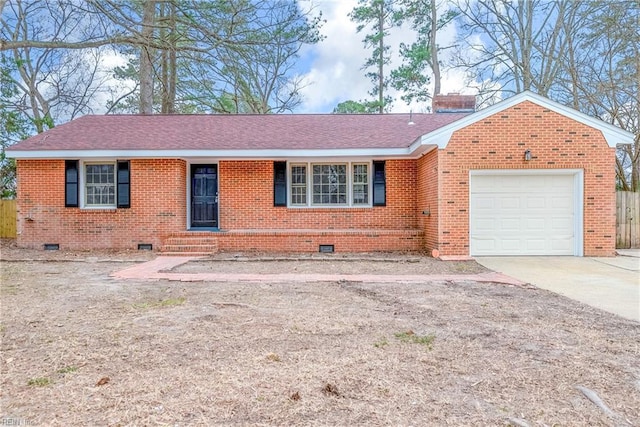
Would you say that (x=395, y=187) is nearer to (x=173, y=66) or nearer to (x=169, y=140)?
(x=169, y=140)

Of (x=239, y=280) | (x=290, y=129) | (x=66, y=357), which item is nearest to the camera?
(x=66, y=357)

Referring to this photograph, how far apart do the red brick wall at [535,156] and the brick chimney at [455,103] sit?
5.69m

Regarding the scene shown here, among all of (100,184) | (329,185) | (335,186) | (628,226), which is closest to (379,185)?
(335,186)

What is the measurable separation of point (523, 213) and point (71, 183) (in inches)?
475

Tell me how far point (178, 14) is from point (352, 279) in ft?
25.2

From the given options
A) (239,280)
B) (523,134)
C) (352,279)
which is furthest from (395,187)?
(239,280)

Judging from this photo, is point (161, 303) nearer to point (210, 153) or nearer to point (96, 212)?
point (210, 153)

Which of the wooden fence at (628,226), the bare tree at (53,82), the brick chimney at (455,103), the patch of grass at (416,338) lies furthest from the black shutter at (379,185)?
the bare tree at (53,82)

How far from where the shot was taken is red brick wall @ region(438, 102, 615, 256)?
940 cm

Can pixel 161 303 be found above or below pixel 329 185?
below

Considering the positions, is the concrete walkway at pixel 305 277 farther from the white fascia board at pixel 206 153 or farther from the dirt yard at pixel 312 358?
the white fascia board at pixel 206 153

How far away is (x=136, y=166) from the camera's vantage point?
1126cm

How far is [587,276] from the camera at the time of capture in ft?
23.5

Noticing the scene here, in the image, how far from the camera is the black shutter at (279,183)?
1161 centimetres
